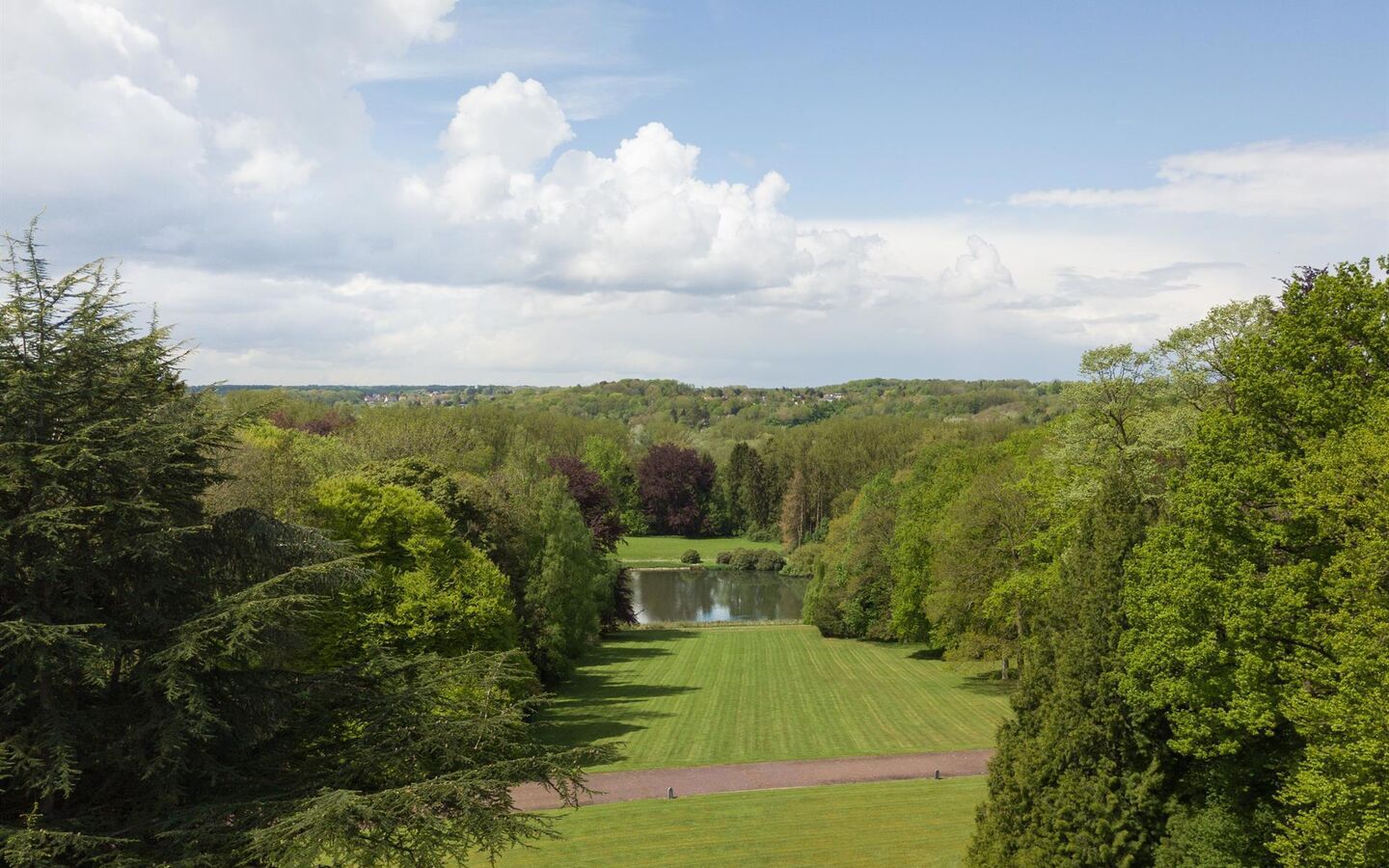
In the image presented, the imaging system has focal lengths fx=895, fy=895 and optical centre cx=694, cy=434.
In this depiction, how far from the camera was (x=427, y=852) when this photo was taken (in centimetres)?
937

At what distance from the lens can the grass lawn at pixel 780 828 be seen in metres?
18.5

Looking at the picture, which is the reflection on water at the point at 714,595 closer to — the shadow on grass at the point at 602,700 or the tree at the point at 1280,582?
the shadow on grass at the point at 602,700

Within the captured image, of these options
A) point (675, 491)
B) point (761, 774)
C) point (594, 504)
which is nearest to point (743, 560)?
point (675, 491)

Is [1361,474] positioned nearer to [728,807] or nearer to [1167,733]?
[1167,733]

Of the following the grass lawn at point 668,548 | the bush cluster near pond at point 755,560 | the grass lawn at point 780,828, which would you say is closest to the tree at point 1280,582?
the grass lawn at point 780,828

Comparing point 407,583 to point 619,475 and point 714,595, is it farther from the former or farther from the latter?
point 619,475

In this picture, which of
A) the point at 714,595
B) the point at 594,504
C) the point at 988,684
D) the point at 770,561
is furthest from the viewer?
the point at 770,561

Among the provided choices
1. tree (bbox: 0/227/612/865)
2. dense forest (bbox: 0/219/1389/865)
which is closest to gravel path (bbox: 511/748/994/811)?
dense forest (bbox: 0/219/1389/865)

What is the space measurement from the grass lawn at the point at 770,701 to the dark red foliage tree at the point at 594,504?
24.9 ft

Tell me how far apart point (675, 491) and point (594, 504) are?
177 feet

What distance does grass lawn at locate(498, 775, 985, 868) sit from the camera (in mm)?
18500

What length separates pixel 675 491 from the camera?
110 m

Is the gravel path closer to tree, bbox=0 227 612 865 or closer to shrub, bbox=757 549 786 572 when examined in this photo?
tree, bbox=0 227 612 865

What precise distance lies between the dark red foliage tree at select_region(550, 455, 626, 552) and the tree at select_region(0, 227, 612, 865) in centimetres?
4016
